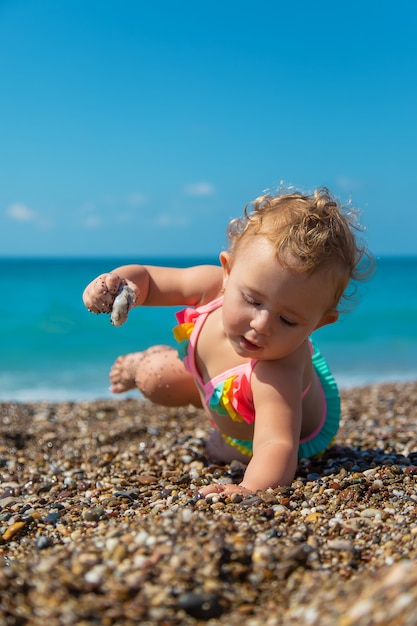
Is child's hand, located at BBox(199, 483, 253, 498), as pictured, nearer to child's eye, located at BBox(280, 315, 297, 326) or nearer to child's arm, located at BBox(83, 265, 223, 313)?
child's eye, located at BBox(280, 315, 297, 326)

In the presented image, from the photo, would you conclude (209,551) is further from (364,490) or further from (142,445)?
(142,445)

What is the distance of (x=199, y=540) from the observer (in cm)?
248

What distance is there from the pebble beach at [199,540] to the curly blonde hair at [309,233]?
3.91 ft

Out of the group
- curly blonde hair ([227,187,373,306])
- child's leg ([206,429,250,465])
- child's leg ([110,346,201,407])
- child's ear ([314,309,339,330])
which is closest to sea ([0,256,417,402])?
child's ear ([314,309,339,330])

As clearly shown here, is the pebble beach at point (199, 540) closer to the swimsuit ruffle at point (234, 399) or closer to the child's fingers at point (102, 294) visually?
the swimsuit ruffle at point (234, 399)

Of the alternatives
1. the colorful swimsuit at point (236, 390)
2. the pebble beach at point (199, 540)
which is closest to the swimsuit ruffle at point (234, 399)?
the colorful swimsuit at point (236, 390)

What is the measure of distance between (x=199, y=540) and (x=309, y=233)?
1855 mm

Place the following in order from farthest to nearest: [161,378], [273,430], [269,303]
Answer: [161,378]
[273,430]
[269,303]

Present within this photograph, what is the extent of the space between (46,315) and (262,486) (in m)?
28.3

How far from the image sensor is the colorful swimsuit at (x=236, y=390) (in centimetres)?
414

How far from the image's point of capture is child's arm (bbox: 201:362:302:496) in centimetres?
370

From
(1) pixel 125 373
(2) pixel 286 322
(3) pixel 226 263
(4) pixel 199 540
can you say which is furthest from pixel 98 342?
(4) pixel 199 540

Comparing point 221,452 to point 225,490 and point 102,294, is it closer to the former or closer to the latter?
point 225,490

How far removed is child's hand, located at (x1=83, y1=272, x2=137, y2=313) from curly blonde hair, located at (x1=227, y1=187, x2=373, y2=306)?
2.40 ft
